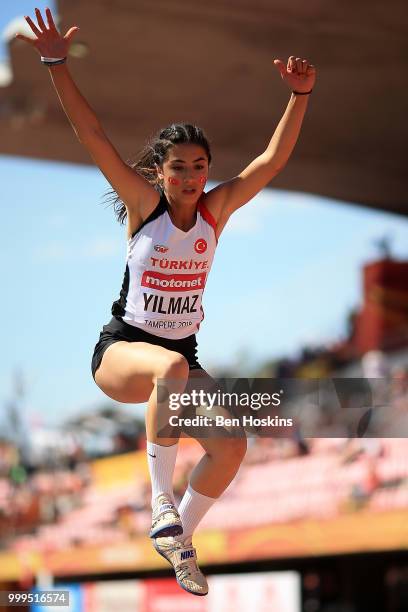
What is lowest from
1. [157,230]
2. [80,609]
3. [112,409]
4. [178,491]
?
[157,230]

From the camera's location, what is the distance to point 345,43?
14086mm

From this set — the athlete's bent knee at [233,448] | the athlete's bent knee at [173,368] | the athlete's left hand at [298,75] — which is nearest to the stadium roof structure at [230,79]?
the athlete's left hand at [298,75]

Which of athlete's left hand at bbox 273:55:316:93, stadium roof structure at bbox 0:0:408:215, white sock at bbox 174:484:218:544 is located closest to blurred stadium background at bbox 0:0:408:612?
stadium roof structure at bbox 0:0:408:215

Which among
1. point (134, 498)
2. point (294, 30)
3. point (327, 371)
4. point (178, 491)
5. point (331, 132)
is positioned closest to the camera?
point (294, 30)

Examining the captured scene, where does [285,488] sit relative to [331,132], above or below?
below

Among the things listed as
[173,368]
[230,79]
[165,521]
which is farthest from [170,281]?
[230,79]

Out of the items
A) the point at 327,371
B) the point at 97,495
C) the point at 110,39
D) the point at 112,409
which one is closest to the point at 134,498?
the point at 97,495

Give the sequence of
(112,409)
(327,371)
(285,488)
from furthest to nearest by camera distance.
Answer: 1. (327,371)
2. (112,409)
3. (285,488)

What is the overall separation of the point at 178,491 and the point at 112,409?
499cm

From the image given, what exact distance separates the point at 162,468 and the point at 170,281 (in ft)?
2.83

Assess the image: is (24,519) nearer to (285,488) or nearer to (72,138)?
(285,488)

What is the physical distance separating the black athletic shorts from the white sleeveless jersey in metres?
0.03

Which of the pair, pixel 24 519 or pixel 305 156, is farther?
pixel 24 519

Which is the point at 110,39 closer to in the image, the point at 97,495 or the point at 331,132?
the point at 331,132
